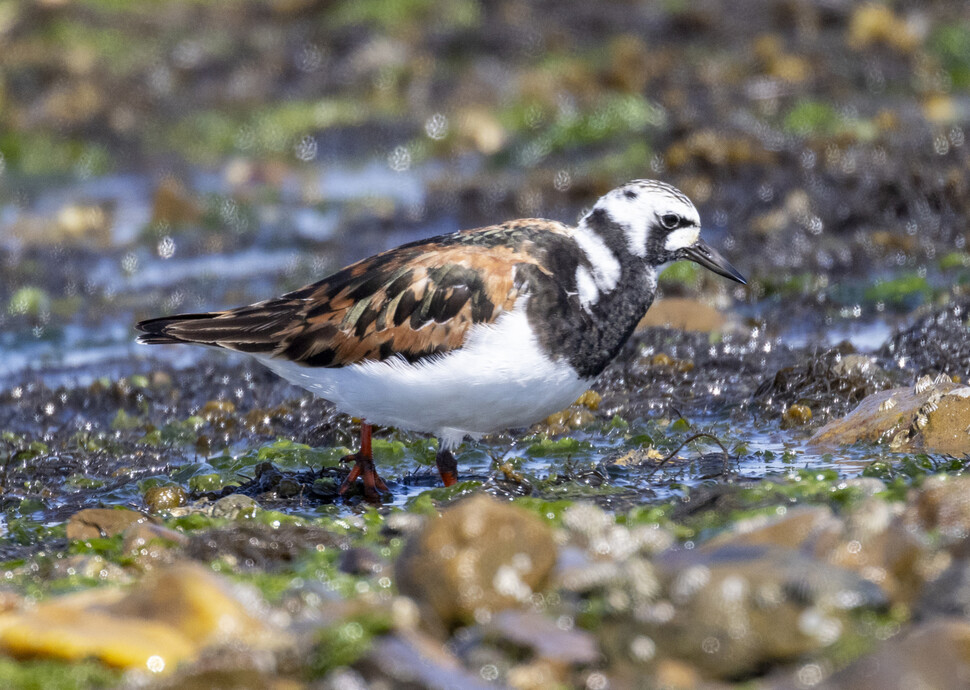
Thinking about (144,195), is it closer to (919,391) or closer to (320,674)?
(919,391)

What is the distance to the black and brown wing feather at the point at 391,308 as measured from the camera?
5375 mm

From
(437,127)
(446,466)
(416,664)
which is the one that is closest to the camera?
(416,664)

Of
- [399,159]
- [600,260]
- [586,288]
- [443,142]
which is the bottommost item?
[586,288]

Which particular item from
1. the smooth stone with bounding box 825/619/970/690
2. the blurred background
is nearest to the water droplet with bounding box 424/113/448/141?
the blurred background

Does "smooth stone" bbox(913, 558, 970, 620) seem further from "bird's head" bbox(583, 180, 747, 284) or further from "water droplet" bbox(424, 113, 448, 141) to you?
"water droplet" bbox(424, 113, 448, 141)

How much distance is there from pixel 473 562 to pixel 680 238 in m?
2.59

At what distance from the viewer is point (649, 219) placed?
18.5ft

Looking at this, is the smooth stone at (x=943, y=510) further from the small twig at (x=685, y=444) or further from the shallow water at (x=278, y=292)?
the small twig at (x=685, y=444)

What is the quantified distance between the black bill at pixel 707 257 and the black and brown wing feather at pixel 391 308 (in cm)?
59

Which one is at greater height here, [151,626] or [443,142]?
[443,142]

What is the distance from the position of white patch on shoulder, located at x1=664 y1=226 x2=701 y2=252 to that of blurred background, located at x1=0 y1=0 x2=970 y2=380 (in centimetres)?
260

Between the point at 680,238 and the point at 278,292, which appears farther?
the point at 278,292

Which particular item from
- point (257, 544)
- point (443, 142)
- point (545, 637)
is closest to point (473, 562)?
point (545, 637)

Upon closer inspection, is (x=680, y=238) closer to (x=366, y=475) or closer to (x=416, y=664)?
(x=366, y=475)
